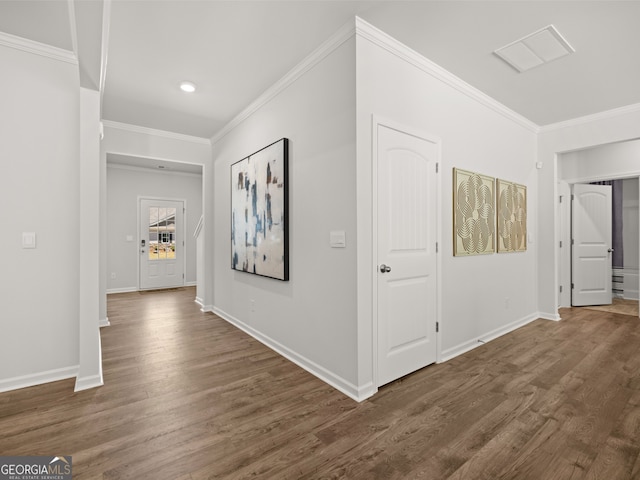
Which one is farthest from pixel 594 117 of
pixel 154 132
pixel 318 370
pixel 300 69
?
pixel 154 132

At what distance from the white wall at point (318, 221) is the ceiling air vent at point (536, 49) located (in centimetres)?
142

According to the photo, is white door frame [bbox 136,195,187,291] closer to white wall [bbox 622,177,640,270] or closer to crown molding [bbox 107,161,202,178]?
crown molding [bbox 107,161,202,178]

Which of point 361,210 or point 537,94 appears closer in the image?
point 361,210

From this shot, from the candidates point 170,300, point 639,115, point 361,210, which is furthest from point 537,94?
point 170,300

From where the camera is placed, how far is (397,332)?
8.70 feet

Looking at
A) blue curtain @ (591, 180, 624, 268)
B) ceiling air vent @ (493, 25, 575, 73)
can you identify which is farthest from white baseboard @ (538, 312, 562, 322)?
ceiling air vent @ (493, 25, 575, 73)

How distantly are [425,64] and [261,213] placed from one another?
2137mm

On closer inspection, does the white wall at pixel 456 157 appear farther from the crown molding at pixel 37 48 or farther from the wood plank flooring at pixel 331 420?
the crown molding at pixel 37 48

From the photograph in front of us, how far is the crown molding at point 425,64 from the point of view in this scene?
2405mm

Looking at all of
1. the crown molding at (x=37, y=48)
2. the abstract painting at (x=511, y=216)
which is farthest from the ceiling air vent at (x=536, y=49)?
the crown molding at (x=37, y=48)

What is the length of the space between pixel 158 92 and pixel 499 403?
4306 mm

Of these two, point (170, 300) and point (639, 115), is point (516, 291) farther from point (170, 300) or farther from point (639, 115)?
point (170, 300)

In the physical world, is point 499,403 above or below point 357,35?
below

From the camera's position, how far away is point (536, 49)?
8.86ft
